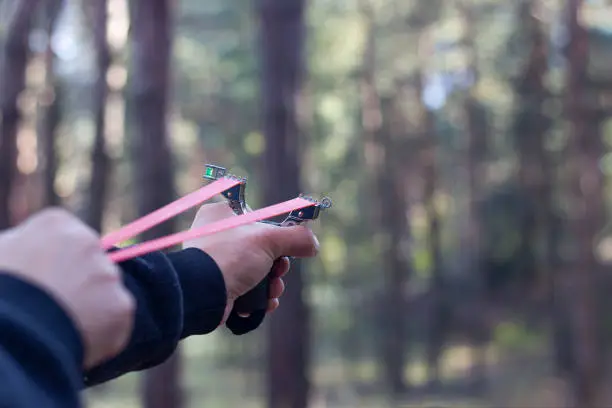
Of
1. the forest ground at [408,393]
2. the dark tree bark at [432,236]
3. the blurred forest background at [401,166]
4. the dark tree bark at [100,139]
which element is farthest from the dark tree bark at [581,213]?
the dark tree bark at [432,236]

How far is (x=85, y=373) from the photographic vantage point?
1119mm

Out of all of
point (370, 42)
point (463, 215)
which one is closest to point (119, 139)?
point (370, 42)

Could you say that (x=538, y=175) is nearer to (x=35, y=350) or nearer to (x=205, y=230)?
(x=205, y=230)

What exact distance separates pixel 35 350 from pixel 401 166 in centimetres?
2758

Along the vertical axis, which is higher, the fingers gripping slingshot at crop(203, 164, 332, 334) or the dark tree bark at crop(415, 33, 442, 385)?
the fingers gripping slingshot at crop(203, 164, 332, 334)

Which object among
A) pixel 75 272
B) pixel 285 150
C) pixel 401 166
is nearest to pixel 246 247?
pixel 75 272

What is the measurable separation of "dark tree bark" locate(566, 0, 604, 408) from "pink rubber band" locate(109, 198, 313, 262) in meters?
14.3

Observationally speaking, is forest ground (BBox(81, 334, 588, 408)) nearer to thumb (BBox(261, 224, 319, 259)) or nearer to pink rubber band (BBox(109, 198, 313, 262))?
thumb (BBox(261, 224, 319, 259))

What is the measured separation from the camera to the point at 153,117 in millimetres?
9383

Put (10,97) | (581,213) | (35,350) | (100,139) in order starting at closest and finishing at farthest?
(35,350) → (10,97) → (100,139) → (581,213)

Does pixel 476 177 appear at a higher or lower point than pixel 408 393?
higher

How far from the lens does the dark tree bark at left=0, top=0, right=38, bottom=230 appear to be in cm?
1095

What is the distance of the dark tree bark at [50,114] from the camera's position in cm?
1642

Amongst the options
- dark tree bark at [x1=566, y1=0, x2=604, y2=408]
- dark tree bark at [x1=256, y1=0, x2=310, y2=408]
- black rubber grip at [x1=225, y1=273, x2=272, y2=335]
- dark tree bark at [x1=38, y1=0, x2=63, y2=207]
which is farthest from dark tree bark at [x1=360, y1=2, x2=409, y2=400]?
black rubber grip at [x1=225, y1=273, x2=272, y2=335]
